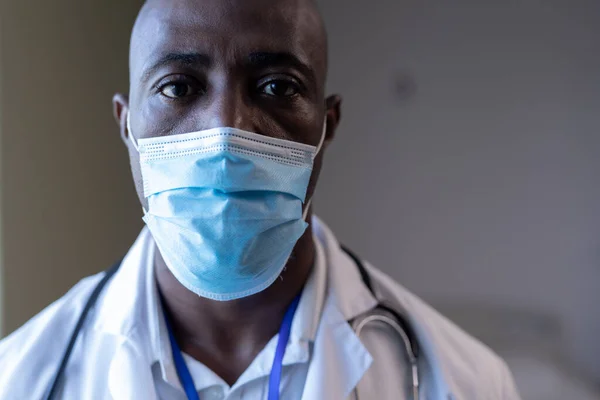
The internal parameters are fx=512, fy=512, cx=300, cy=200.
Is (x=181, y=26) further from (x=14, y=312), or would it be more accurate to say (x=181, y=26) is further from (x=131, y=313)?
(x=14, y=312)

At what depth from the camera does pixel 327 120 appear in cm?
110

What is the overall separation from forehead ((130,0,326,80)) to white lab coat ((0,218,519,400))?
1.42 feet

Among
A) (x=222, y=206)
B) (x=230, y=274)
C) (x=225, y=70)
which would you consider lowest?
(x=230, y=274)

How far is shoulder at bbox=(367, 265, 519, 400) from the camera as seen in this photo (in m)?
1.00

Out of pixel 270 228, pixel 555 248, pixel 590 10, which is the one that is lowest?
pixel 555 248

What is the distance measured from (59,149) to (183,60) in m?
0.68

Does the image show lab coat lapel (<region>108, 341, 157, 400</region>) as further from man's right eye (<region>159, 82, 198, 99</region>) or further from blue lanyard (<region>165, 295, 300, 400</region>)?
man's right eye (<region>159, 82, 198, 99</region>)

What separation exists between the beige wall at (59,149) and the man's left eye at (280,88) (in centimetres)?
69

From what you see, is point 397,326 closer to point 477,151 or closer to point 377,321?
point 377,321

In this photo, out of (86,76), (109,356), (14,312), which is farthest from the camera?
(86,76)

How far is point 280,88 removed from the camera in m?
0.91

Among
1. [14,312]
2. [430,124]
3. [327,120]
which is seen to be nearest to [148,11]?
[327,120]

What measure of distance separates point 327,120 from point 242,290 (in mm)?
441

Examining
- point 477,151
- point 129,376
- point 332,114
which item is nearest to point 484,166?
point 477,151
